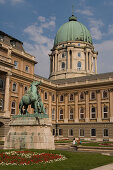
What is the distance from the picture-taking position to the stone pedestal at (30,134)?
74.3ft

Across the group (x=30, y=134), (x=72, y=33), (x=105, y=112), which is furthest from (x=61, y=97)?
(x=30, y=134)

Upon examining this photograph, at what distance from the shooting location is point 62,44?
288 ft

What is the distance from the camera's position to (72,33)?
286 ft

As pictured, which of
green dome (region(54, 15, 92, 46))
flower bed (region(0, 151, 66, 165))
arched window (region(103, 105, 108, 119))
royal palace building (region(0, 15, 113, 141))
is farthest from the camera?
green dome (region(54, 15, 92, 46))

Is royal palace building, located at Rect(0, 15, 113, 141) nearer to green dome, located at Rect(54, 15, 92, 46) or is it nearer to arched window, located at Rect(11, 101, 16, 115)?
arched window, located at Rect(11, 101, 16, 115)

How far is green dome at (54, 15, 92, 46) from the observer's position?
285ft

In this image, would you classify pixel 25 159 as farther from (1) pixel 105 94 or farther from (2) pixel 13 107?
(1) pixel 105 94

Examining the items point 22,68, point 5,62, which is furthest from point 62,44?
point 5,62

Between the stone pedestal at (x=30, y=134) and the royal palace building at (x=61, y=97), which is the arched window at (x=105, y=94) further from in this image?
the stone pedestal at (x=30, y=134)

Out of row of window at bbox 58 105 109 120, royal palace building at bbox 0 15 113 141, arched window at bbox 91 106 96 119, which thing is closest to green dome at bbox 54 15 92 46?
royal palace building at bbox 0 15 113 141

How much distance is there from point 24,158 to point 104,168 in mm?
5978

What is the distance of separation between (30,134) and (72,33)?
6952 centimetres

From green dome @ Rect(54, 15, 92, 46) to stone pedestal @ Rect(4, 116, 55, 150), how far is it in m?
66.6

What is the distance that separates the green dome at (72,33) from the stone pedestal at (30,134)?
6662 centimetres
